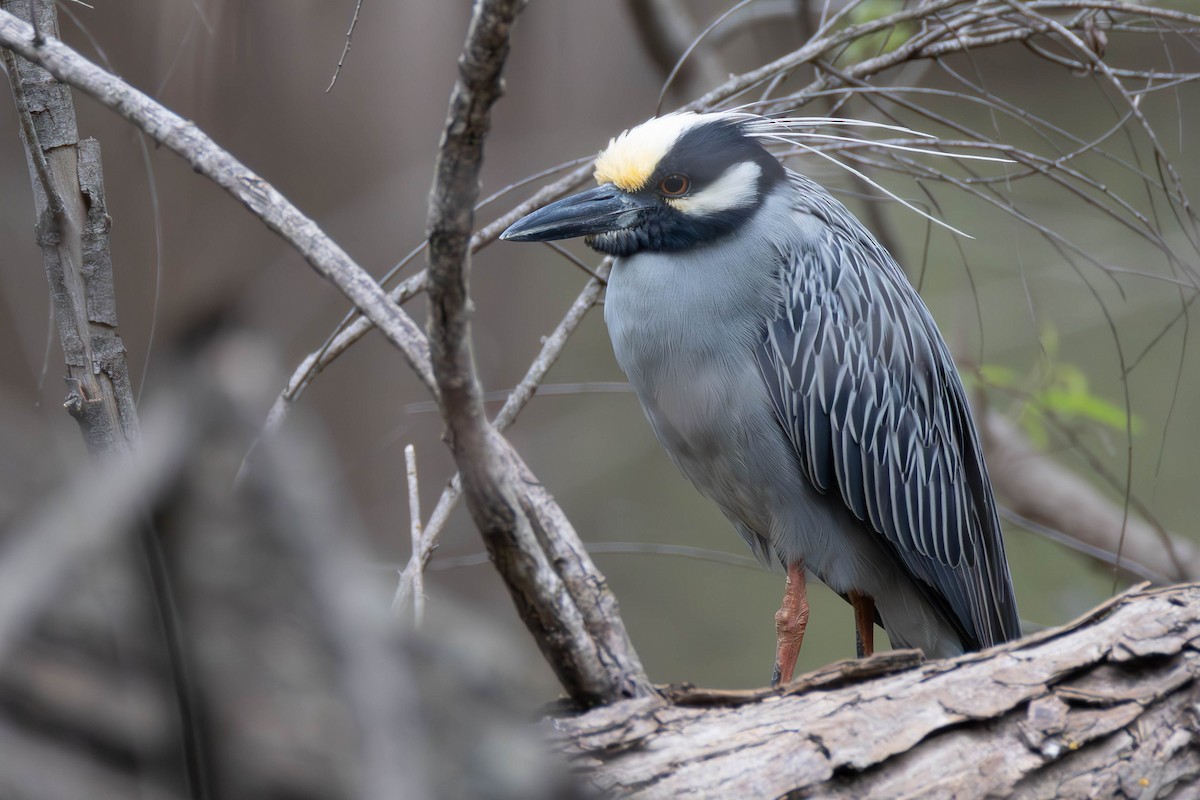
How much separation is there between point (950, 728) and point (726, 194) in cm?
91

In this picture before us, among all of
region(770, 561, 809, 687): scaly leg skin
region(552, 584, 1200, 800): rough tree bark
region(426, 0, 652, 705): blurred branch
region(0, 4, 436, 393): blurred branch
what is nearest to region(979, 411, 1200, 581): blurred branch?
region(770, 561, 809, 687): scaly leg skin

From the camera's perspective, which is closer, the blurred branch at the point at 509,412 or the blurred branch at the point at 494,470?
the blurred branch at the point at 494,470

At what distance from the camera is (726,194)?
160 cm

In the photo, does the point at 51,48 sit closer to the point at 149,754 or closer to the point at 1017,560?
the point at 149,754

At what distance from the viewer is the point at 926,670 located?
1.04 m

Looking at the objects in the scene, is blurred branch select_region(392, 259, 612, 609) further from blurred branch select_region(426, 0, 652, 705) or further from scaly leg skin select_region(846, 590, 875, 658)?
scaly leg skin select_region(846, 590, 875, 658)

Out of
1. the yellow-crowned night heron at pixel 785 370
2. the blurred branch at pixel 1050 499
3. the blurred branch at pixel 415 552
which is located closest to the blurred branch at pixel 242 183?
the blurred branch at pixel 415 552

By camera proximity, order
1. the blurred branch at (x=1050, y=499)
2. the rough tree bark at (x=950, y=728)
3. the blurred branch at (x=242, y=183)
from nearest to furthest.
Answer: the blurred branch at (x=242, y=183) < the rough tree bark at (x=950, y=728) < the blurred branch at (x=1050, y=499)

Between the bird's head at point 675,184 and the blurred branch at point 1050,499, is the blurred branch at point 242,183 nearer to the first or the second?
the bird's head at point 675,184

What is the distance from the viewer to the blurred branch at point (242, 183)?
2.61ft

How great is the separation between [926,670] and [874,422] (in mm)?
662

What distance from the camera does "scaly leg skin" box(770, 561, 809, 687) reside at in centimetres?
160

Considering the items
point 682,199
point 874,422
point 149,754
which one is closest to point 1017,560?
point 874,422

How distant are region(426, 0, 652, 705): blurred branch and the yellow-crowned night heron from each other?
0.67 m
